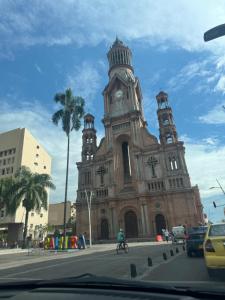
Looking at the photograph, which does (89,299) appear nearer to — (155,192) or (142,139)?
(155,192)

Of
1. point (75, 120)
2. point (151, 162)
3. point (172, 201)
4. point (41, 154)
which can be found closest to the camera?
point (75, 120)

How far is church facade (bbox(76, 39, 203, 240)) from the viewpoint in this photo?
1735 inches

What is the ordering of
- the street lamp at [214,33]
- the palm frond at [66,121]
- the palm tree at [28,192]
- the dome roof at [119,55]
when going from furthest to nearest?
1. the dome roof at [119,55]
2. the palm tree at [28,192]
3. the palm frond at [66,121]
4. the street lamp at [214,33]

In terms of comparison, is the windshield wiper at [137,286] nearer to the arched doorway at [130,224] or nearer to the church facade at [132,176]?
the church facade at [132,176]

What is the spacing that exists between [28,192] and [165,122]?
2902 cm

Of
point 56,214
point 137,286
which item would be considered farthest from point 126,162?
point 137,286

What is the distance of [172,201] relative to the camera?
43.9 m

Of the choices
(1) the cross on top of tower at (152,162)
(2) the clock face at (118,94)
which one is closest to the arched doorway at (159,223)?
(1) the cross on top of tower at (152,162)

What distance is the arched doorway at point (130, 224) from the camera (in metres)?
45.8

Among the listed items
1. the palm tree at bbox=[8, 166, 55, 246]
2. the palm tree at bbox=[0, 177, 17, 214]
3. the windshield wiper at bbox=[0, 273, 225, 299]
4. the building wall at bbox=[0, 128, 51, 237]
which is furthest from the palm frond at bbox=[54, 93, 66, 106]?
the windshield wiper at bbox=[0, 273, 225, 299]

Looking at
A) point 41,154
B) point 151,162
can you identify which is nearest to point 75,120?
point 151,162

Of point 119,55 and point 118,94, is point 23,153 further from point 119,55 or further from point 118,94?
point 119,55

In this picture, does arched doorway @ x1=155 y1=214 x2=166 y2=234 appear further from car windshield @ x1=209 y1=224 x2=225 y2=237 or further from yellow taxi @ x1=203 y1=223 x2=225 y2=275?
yellow taxi @ x1=203 y1=223 x2=225 y2=275

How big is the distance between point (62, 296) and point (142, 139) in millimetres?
49952
